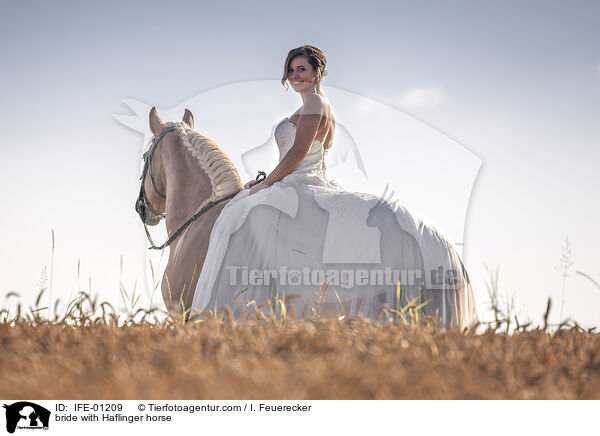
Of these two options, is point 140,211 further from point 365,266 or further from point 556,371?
point 556,371

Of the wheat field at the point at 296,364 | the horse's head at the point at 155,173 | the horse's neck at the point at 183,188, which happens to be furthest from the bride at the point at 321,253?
the horse's head at the point at 155,173

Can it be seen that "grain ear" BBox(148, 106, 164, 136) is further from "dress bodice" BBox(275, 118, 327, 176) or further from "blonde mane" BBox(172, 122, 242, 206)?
"dress bodice" BBox(275, 118, 327, 176)

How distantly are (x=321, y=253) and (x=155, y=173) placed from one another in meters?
2.88

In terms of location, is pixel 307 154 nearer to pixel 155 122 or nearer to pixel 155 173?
pixel 155 173

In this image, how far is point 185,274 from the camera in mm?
4859

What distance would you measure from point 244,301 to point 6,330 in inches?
67.8

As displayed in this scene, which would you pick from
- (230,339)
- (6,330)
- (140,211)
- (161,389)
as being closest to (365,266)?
(230,339)

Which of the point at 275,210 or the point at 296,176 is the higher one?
the point at 296,176

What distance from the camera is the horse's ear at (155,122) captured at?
6.11m
